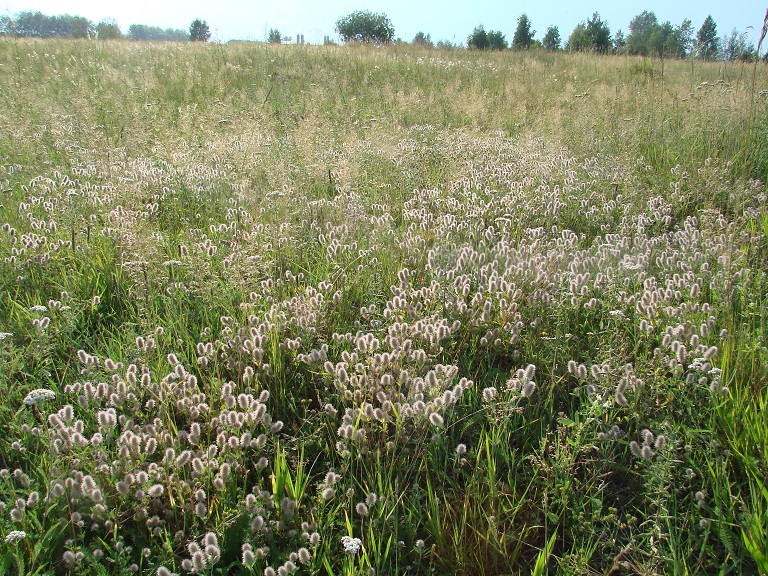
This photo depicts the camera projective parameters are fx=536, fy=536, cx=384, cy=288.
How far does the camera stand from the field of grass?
1.79 metres

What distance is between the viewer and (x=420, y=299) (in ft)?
9.87

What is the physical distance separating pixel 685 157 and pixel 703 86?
286cm

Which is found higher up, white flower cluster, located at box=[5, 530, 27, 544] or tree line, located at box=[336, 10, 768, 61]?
tree line, located at box=[336, 10, 768, 61]

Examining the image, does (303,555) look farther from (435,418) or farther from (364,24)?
(364,24)

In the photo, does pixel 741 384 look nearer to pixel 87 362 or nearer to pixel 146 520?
pixel 146 520

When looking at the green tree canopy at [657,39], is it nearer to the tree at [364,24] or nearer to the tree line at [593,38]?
the tree line at [593,38]

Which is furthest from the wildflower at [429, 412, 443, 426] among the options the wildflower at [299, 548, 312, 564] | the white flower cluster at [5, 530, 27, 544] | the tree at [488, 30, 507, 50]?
the tree at [488, 30, 507, 50]

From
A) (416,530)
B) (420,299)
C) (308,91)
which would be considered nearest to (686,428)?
(416,530)

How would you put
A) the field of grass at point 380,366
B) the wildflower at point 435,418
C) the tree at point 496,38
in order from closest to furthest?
1. the field of grass at point 380,366
2. the wildflower at point 435,418
3. the tree at point 496,38

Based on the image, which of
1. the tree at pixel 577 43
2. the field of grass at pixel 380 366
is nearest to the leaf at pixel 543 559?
the field of grass at pixel 380 366

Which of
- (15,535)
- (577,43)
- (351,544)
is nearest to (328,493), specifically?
(351,544)

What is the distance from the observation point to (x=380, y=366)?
2.22 meters

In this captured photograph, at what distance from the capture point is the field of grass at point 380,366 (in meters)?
1.79

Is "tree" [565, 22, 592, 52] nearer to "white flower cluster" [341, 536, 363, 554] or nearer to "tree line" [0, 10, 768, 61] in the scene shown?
"tree line" [0, 10, 768, 61]
